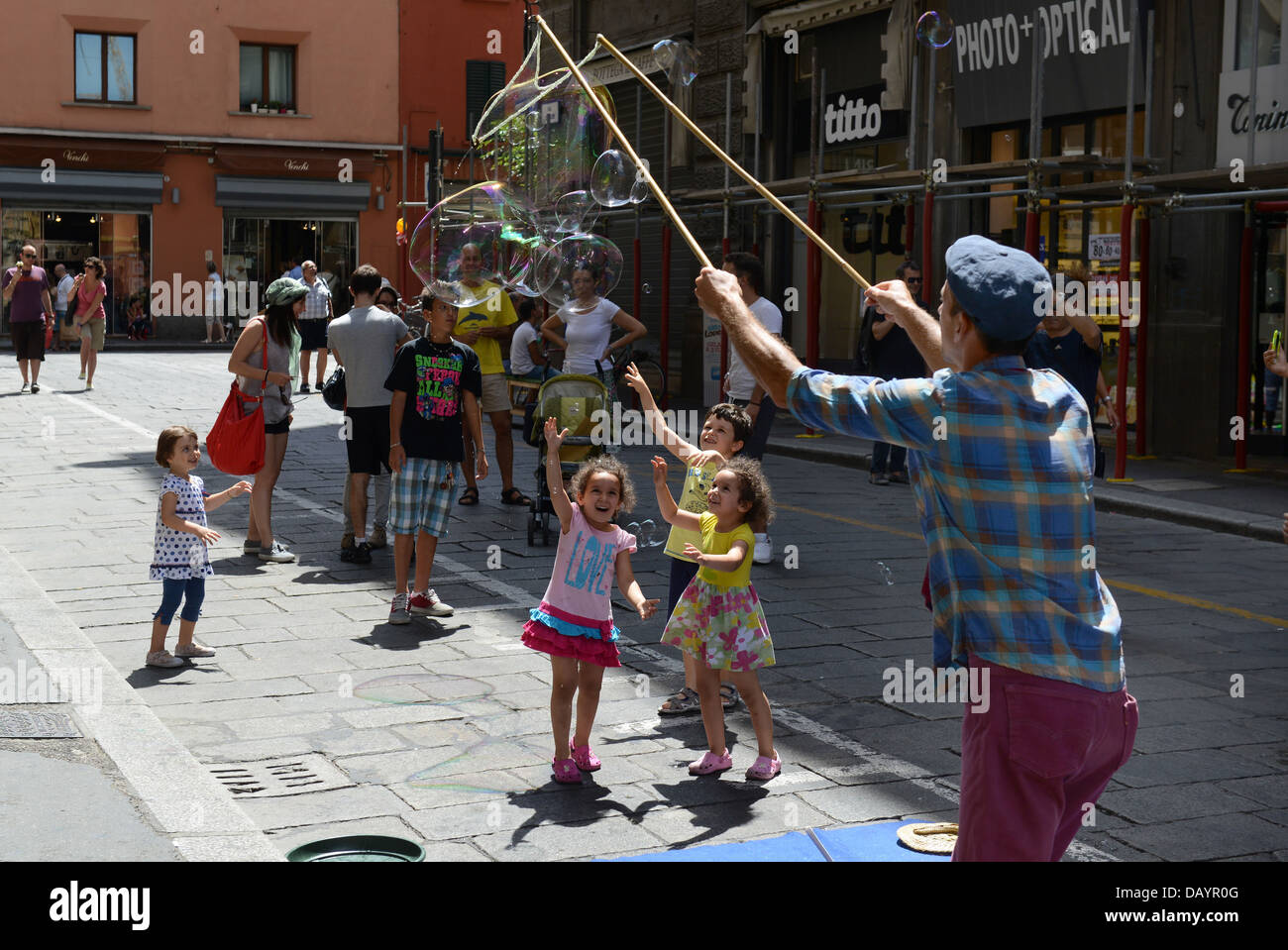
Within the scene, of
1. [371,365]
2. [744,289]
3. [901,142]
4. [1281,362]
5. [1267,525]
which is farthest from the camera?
[901,142]

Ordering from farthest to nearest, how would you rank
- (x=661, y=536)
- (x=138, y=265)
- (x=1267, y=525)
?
(x=138, y=265) → (x=1267, y=525) → (x=661, y=536)

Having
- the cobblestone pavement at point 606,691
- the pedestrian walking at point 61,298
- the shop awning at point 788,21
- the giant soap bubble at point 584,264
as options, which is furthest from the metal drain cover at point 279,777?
the pedestrian walking at point 61,298

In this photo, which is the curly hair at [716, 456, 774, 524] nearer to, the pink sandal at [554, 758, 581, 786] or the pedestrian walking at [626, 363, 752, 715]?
the pedestrian walking at [626, 363, 752, 715]

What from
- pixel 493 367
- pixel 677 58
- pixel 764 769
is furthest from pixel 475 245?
pixel 764 769

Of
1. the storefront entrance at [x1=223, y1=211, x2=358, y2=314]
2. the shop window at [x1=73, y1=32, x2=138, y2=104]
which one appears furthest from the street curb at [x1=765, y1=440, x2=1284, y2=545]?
the shop window at [x1=73, y1=32, x2=138, y2=104]

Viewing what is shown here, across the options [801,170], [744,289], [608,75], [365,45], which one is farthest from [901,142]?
[365,45]

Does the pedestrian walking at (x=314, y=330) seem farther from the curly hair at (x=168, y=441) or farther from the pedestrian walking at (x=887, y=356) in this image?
the curly hair at (x=168, y=441)

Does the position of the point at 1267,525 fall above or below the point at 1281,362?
below

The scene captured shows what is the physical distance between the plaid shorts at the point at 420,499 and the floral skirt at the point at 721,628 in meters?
2.64

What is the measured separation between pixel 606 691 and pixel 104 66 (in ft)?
114

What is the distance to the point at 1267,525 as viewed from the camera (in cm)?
1140

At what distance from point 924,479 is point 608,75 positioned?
22.8 metres

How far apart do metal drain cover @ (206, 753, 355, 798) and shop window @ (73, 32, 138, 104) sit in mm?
34997
